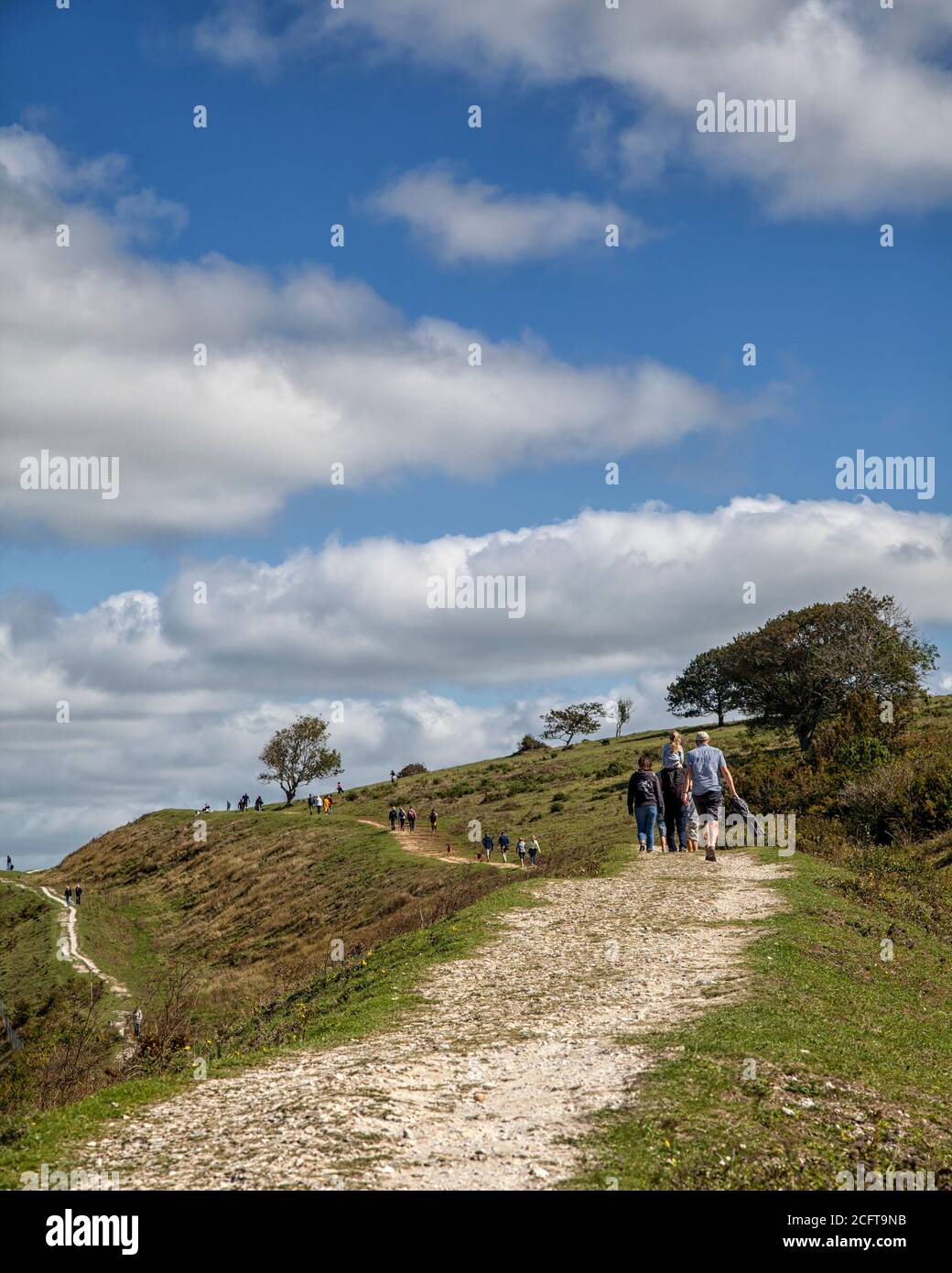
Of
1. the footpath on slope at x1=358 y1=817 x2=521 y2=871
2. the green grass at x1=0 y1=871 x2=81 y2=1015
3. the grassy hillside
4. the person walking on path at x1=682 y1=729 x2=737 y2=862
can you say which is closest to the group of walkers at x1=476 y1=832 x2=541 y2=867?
the footpath on slope at x1=358 y1=817 x2=521 y2=871

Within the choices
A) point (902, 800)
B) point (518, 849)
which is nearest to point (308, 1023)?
point (902, 800)

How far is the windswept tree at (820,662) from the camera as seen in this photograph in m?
71.9

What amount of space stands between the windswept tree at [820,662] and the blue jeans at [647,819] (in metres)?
44.1

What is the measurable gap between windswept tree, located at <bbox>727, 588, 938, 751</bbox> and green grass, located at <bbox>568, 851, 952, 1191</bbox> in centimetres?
5598

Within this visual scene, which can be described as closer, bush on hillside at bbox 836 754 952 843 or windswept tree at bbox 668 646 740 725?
bush on hillside at bbox 836 754 952 843

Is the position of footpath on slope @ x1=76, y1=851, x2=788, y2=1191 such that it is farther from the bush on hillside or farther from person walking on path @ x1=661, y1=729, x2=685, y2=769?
the bush on hillside

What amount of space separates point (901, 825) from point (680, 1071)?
3124 cm

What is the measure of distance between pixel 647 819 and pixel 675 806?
0.96 meters

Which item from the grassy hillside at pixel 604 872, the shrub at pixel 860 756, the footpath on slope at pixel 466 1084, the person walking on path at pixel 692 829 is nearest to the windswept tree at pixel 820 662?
the grassy hillside at pixel 604 872

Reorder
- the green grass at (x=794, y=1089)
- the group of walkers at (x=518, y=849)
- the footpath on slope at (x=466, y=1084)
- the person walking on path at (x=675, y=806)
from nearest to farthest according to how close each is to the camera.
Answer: the footpath on slope at (x=466, y=1084) < the green grass at (x=794, y=1089) < the person walking on path at (x=675, y=806) < the group of walkers at (x=518, y=849)

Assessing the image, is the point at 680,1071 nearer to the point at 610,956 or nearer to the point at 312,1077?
the point at 312,1077

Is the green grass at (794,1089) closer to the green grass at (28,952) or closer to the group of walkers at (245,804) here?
the green grass at (28,952)

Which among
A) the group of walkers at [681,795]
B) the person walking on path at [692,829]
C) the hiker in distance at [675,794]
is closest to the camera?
the group of walkers at [681,795]

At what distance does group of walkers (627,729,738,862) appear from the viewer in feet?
86.4
